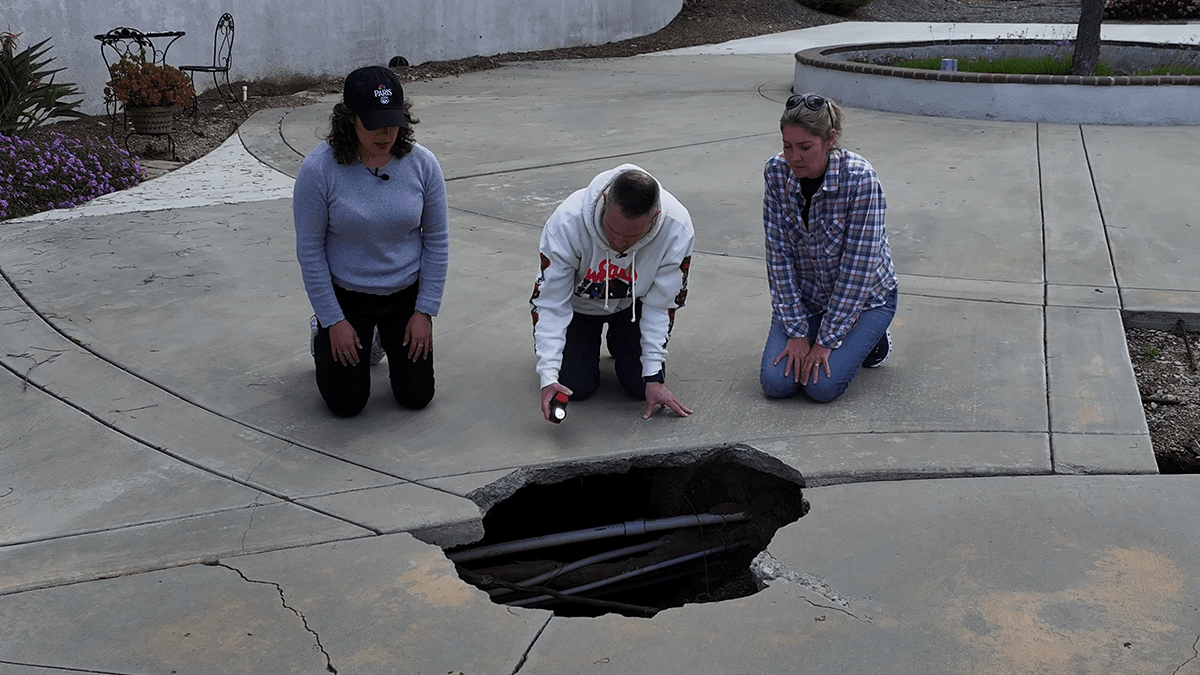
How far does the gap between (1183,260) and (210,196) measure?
20.0 ft

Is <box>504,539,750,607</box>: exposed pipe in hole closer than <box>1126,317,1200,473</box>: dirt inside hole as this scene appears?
Yes

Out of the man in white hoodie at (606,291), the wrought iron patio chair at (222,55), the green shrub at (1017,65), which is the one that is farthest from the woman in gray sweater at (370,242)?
the green shrub at (1017,65)

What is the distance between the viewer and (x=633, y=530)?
143 inches

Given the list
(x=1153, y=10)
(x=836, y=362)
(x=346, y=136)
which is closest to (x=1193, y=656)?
(x=836, y=362)

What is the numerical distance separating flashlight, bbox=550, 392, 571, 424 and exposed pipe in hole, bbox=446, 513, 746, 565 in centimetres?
39

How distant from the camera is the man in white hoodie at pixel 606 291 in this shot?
375 centimetres

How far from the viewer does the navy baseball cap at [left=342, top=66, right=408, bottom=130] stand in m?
3.60

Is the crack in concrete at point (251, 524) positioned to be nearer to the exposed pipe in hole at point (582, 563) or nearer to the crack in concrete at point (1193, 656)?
the exposed pipe in hole at point (582, 563)

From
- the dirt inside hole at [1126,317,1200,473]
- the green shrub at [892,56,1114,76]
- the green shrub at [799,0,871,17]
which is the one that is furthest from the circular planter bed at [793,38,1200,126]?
the green shrub at [799,0,871,17]

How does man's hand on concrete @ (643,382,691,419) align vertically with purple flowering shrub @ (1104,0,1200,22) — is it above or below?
below

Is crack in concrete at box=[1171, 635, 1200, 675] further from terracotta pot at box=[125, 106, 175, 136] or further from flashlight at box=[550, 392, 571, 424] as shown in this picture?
terracotta pot at box=[125, 106, 175, 136]

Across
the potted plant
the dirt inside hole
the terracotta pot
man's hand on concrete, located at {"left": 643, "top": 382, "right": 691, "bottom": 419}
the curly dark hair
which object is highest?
the curly dark hair

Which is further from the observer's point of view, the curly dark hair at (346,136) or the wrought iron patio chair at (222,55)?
the wrought iron patio chair at (222,55)

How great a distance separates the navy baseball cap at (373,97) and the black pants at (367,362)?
0.70 meters
